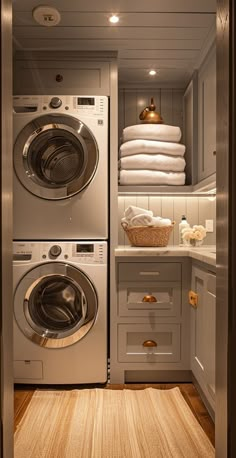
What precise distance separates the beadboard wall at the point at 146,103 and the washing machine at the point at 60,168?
0.83 m

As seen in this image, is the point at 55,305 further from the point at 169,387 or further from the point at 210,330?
the point at 210,330

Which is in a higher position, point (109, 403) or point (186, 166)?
point (186, 166)

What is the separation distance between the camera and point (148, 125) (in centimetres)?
326

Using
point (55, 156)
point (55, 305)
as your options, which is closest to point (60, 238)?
point (55, 305)

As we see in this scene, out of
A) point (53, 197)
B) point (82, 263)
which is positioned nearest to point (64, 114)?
point (53, 197)

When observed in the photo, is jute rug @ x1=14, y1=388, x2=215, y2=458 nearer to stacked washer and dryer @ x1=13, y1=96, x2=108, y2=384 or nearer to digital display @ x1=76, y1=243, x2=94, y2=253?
stacked washer and dryer @ x1=13, y1=96, x2=108, y2=384

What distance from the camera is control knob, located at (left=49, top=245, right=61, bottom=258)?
2846 mm

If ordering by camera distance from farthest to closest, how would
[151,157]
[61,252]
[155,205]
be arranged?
[155,205]
[151,157]
[61,252]

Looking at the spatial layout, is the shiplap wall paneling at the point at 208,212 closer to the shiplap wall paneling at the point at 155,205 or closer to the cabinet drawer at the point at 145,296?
the shiplap wall paneling at the point at 155,205

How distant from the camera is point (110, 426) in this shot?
7.51 ft

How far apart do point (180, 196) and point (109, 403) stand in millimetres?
1759

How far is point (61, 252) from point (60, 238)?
109 mm

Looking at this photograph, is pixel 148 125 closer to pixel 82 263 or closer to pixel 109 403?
pixel 82 263

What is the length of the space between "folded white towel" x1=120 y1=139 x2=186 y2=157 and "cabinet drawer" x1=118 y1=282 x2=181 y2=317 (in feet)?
3.20
